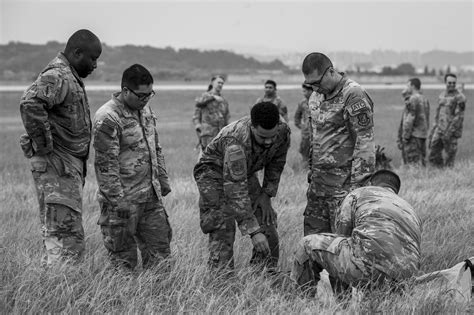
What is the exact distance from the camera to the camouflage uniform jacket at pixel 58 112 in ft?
14.8

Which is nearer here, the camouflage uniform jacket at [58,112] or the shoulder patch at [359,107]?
the camouflage uniform jacket at [58,112]

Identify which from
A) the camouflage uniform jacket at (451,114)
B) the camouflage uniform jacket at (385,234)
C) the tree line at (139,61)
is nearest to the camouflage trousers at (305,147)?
the camouflage uniform jacket at (451,114)

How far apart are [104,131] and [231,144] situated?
3.38 feet

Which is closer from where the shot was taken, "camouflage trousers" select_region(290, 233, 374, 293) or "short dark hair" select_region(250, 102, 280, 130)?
"camouflage trousers" select_region(290, 233, 374, 293)

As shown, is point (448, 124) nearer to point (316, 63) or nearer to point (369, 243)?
point (316, 63)

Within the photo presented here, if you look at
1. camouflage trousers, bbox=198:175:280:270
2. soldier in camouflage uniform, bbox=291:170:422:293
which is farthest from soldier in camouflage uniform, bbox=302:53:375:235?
camouflage trousers, bbox=198:175:280:270

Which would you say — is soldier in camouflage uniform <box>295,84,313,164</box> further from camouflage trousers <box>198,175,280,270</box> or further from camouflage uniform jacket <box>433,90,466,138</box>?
camouflage trousers <box>198,175,280,270</box>

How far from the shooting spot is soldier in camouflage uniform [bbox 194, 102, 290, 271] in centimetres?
470

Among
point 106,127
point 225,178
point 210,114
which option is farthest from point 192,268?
point 210,114

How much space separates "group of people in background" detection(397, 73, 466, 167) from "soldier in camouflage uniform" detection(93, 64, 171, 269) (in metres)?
8.50

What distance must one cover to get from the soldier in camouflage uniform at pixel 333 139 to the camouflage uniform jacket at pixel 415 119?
764 centimetres

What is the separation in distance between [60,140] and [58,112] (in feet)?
0.75

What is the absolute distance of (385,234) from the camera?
13.6ft

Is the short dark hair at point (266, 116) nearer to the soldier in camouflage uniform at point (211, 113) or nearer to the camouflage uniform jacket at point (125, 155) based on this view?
the camouflage uniform jacket at point (125, 155)
